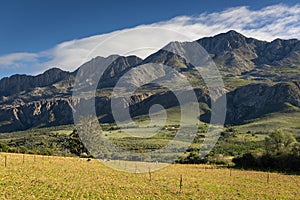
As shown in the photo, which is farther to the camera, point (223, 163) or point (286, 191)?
point (223, 163)

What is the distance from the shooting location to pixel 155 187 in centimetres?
2908

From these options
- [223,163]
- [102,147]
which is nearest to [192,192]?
[223,163]

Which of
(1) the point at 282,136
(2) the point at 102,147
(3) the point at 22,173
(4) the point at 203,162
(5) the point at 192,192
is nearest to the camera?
(5) the point at 192,192

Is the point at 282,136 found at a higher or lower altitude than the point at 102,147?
higher

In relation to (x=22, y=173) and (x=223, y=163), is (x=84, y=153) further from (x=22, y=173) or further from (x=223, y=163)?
(x=22, y=173)

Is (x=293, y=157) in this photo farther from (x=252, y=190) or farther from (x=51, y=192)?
(x=51, y=192)

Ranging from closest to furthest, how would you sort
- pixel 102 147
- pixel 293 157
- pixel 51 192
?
pixel 51 192
pixel 293 157
pixel 102 147

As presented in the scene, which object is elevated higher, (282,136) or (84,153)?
(282,136)

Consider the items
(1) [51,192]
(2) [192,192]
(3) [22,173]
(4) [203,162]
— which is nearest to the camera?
(1) [51,192]

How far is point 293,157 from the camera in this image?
54719 mm

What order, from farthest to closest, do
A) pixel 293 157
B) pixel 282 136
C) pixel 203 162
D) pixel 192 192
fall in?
pixel 203 162 → pixel 282 136 → pixel 293 157 → pixel 192 192

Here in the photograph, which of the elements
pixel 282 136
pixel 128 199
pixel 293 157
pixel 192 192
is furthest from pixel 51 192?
pixel 282 136

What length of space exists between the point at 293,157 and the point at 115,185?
131ft

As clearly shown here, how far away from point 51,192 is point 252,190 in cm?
2005
